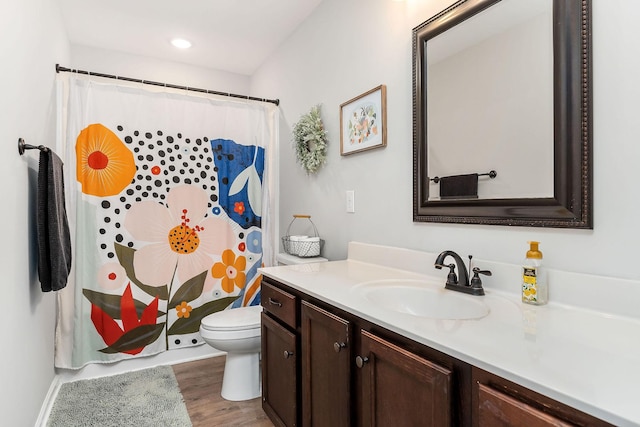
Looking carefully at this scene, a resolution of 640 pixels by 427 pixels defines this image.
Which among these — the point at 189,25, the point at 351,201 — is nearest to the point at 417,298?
the point at 351,201

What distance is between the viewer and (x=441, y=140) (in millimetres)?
1499

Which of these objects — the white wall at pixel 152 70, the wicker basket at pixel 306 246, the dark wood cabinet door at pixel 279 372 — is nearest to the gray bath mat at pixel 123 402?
the dark wood cabinet door at pixel 279 372

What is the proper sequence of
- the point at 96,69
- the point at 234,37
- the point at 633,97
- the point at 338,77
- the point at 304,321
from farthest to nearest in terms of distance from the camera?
the point at 96,69 → the point at 234,37 → the point at 338,77 → the point at 304,321 → the point at 633,97

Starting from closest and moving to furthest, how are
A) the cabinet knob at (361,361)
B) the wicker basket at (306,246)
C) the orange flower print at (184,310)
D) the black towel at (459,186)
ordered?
the cabinet knob at (361,361) → the black towel at (459,186) → the wicker basket at (306,246) → the orange flower print at (184,310)

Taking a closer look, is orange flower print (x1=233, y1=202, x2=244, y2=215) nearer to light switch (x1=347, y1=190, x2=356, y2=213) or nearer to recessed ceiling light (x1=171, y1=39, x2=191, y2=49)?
light switch (x1=347, y1=190, x2=356, y2=213)

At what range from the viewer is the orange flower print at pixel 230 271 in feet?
8.95

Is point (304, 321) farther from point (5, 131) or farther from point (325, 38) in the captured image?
point (325, 38)

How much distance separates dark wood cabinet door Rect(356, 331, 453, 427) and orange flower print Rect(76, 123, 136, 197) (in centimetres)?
208

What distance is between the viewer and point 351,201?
2061 mm

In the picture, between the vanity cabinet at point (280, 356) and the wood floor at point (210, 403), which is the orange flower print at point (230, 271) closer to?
the wood floor at point (210, 403)

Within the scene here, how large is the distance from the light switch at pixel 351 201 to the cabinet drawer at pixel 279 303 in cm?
65

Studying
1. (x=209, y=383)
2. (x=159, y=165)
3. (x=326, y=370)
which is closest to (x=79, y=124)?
(x=159, y=165)

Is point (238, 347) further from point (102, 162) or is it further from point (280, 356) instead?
point (102, 162)

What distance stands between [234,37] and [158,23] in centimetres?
55
